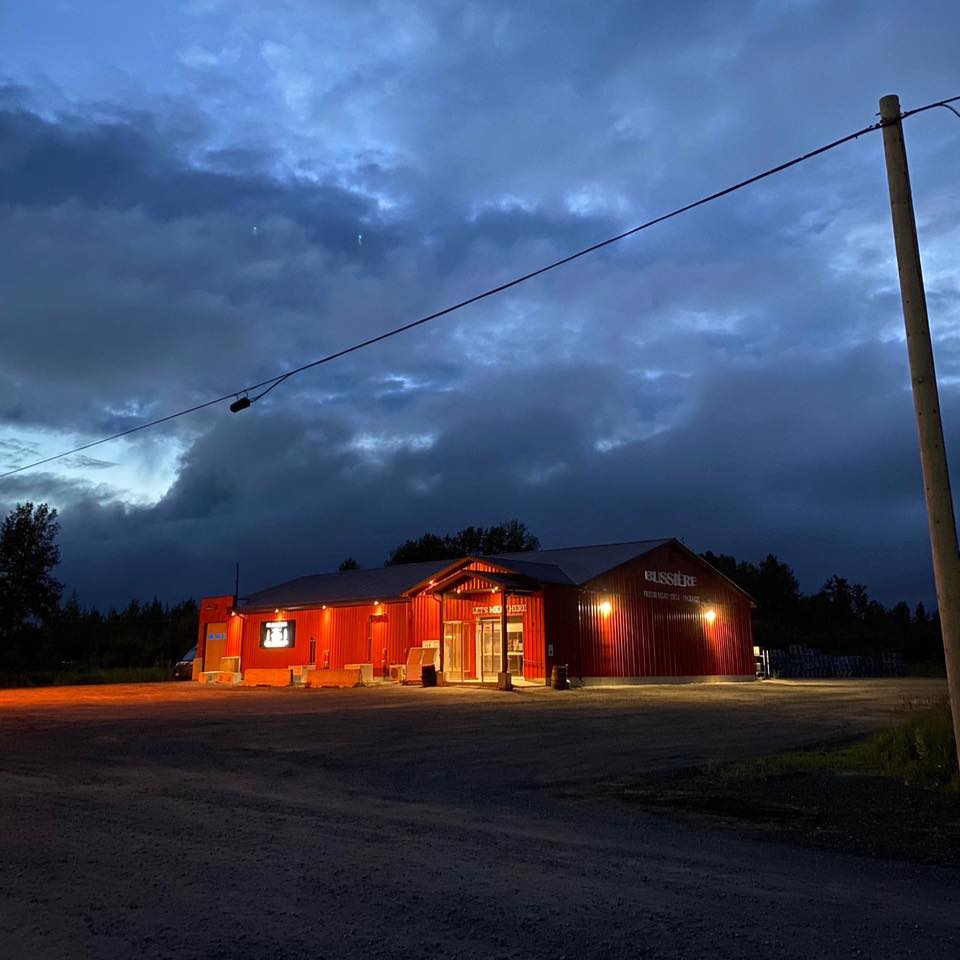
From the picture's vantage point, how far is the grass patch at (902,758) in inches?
394

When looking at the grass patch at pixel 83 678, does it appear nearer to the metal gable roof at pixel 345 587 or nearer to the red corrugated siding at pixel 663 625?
the metal gable roof at pixel 345 587

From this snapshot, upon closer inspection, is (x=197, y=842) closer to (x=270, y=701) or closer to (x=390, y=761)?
(x=390, y=761)

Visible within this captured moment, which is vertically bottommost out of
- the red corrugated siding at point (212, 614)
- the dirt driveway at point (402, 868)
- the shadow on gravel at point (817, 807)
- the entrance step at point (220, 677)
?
the shadow on gravel at point (817, 807)

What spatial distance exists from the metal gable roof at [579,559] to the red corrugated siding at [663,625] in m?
0.42

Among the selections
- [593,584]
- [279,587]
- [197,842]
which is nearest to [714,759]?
[197,842]

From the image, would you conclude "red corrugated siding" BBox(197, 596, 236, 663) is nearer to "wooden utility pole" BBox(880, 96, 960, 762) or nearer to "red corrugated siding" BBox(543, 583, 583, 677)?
"red corrugated siding" BBox(543, 583, 583, 677)

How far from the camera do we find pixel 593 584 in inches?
1339

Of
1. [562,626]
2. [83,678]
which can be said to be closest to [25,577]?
[83,678]

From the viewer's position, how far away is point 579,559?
37.6 m

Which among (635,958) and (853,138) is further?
(853,138)

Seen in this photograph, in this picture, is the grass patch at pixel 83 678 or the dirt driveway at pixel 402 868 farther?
the grass patch at pixel 83 678

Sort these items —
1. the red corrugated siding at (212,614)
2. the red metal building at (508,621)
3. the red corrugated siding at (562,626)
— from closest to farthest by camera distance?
1. the red corrugated siding at (562,626)
2. the red metal building at (508,621)
3. the red corrugated siding at (212,614)

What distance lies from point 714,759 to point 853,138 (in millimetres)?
7935

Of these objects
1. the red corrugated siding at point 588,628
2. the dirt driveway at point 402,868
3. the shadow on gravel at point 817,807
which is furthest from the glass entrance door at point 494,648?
the shadow on gravel at point 817,807
